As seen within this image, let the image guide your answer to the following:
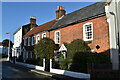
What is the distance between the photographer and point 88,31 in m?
14.3

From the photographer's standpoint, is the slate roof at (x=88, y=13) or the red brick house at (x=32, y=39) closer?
the slate roof at (x=88, y=13)

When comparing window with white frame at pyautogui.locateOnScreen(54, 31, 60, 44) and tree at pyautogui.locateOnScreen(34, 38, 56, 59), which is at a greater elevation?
window with white frame at pyautogui.locateOnScreen(54, 31, 60, 44)

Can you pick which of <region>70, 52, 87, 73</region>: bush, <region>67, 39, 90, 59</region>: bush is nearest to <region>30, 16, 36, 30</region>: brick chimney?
<region>67, 39, 90, 59</region>: bush

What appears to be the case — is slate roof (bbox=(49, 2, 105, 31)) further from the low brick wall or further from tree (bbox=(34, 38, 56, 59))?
the low brick wall

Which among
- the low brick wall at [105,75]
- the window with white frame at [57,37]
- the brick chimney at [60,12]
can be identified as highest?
the brick chimney at [60,12]

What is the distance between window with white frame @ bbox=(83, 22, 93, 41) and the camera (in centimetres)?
1413

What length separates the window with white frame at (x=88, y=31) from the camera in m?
14.1

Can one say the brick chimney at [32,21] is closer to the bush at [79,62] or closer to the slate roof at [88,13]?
the slate roof at [88,13]

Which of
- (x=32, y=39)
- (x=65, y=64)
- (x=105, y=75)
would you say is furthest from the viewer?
(x=32, y=39)

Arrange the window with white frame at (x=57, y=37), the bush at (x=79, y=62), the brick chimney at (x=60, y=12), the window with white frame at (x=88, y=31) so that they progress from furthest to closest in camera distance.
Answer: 1. the brick chimney at (x=60, y=12)
2. the window with white frame at (x=57, y=37)
3. the window with white frame at (x=88, y=31)
4. the bush at (x=79, y=62)

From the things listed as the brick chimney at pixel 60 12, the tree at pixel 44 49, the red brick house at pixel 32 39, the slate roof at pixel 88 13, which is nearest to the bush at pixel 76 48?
the tree at pixel 44 49

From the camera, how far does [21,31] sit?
30.9m

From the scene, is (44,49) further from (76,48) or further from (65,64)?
(76,48)

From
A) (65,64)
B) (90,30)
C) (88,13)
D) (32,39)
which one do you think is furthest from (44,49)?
(32,39)
